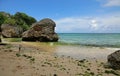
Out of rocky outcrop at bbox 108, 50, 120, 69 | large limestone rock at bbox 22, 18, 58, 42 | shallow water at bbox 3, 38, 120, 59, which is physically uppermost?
large limestone rock at bbox 22, 18, 58, 42

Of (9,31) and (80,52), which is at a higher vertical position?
(9,31)

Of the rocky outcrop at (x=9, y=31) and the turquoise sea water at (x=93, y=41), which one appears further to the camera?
the rocky outcrop at (x=9, y=31)

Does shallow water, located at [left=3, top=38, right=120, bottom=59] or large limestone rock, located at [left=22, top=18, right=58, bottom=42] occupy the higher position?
large limestone rock, located at [left=22, top=18, right=58, bottom=42]

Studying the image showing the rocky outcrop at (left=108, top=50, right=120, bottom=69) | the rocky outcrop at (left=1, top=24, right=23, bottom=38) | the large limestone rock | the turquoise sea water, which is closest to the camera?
the rocky outcrop at (left=108, top=50, right=120, bottom=69)

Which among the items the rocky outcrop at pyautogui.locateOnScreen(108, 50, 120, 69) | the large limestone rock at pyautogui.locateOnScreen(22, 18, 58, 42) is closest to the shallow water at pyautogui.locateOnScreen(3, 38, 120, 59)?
the rocky outcrop at pyautogui.locateOnScreen(108, 50, 120, 69)

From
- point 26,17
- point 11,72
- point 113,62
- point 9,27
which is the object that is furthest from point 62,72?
point 26,17

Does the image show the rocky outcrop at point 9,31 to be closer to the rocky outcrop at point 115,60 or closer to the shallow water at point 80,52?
the shallow water at point 80,52

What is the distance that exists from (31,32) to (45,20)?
3437mm

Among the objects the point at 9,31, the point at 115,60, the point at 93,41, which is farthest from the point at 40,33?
the point at 115,60

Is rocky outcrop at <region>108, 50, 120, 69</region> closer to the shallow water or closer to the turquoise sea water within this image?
the shallow water

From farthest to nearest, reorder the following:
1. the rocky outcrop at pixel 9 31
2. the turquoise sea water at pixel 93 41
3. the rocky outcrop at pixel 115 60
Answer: the rocky outcrop at pixel 9 31
the turquoise sea water at pixel 93 41
the rocky outcrop at pixel 115 60

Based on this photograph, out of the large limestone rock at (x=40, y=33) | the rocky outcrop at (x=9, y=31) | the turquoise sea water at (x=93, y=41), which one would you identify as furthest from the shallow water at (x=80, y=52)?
the rocky outcrop at (x=9, y=31)

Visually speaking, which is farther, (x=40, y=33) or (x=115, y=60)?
(x=40, y=33)

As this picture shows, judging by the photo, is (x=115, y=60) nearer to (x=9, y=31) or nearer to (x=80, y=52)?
(x=80, y=52)
